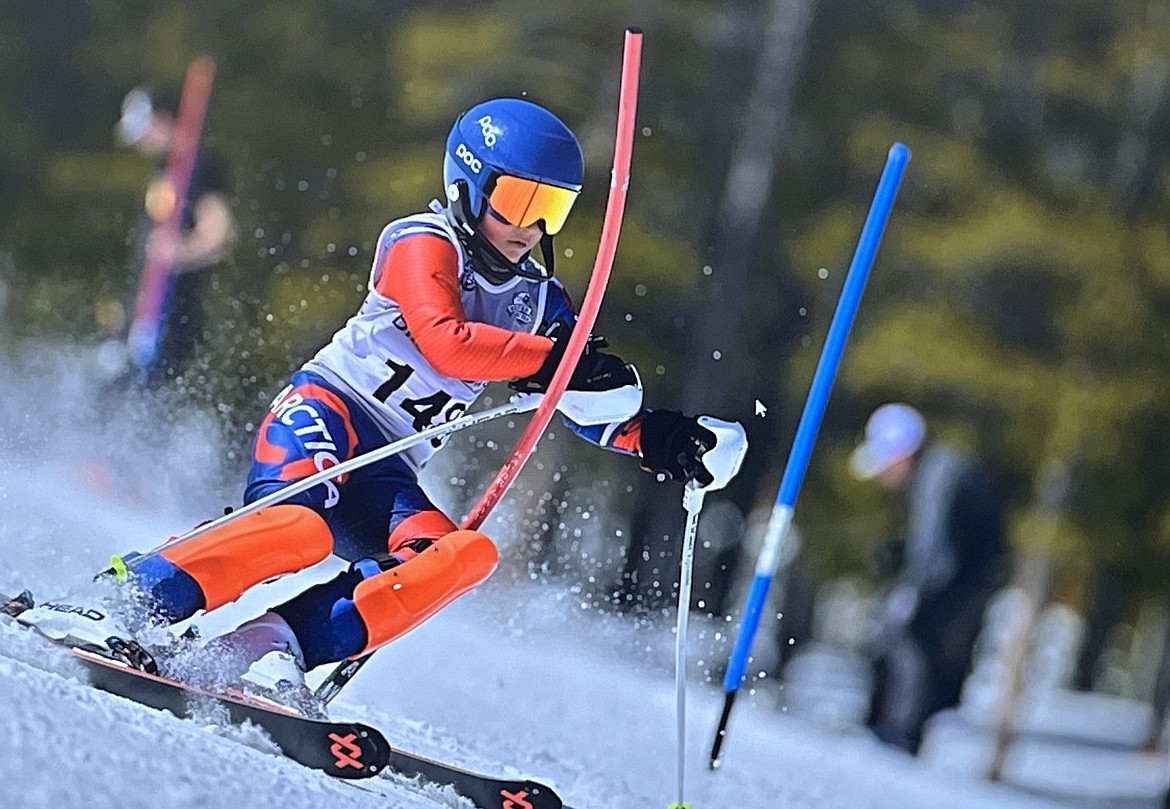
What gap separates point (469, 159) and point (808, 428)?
668 millimetres

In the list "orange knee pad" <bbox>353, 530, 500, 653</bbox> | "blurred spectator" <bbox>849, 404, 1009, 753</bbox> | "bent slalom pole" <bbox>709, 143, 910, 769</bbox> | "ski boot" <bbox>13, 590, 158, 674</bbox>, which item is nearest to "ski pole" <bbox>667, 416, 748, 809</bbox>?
"bent slalom pole" <bbox>709, 143, 910, 769</bbox>

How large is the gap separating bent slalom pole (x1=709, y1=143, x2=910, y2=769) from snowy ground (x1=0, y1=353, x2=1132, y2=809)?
0.36 ft

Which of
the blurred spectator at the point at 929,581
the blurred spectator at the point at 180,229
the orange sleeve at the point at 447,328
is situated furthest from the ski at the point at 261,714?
the blurred spectator at the point at 929,581

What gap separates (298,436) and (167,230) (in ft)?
2.56

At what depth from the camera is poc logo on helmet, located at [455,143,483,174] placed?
2.15 m

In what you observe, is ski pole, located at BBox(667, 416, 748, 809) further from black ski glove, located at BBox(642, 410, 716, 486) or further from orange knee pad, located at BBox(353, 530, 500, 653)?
orange knee pad, located at BBox(353, 530, 500, 653)

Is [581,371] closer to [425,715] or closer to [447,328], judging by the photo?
[447,328]

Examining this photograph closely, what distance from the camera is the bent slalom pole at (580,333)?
7.05 feet

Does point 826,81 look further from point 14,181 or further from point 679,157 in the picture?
point 14,181

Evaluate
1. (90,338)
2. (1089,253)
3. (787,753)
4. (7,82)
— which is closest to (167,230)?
(90,338)

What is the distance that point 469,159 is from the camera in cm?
216

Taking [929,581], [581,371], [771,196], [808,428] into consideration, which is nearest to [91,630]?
[581,371]

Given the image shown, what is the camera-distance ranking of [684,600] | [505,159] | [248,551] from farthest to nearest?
1. [684,600]
2. [505,159]
3. [248,551]

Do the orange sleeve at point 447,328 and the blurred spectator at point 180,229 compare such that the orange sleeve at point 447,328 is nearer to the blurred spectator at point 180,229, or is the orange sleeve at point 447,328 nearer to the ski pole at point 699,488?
the ski pole at point 699,488
